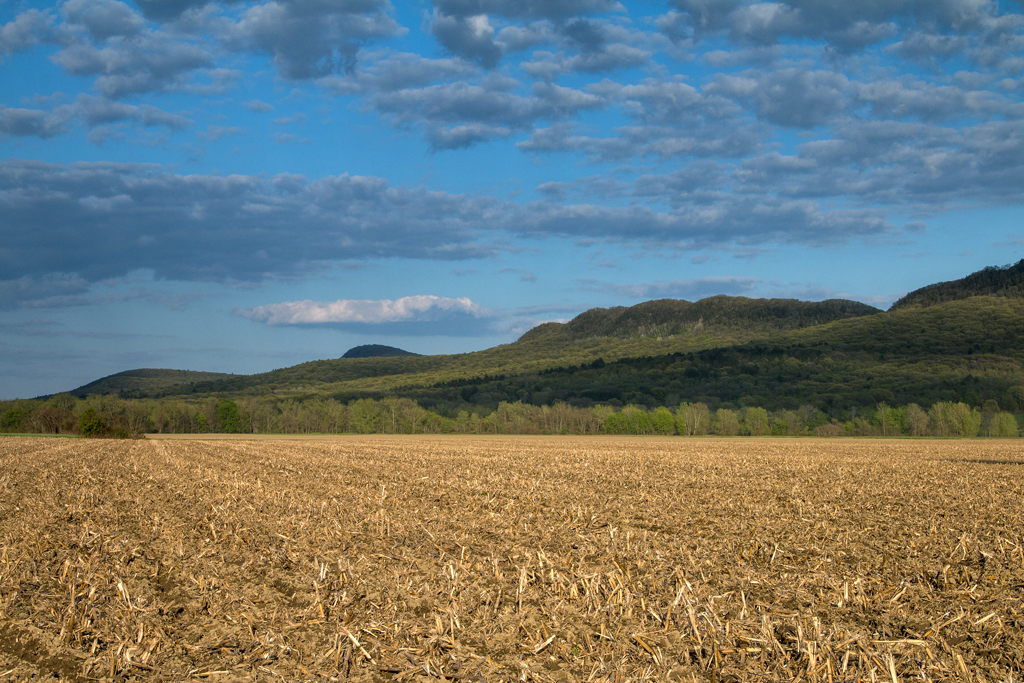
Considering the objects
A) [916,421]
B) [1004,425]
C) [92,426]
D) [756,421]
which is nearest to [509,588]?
[92,426]

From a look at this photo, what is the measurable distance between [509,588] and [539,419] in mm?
150840

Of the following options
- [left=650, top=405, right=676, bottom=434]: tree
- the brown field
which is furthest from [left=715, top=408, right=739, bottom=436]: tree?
the brown field

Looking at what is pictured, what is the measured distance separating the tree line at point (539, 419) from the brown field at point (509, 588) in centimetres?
13088

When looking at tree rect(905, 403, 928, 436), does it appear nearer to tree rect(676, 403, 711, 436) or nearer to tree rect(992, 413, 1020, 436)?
tree rect(992, 413, 1020, 436)

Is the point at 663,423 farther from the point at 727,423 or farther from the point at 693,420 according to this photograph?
the point at 727,423

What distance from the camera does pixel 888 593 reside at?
9.88 metres

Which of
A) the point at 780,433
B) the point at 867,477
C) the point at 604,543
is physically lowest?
the point at 780,433

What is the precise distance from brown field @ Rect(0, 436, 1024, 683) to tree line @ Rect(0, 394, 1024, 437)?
429 ft

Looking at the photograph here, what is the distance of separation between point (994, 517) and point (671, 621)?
1358 centimetres

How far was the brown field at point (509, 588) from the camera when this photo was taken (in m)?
7.28

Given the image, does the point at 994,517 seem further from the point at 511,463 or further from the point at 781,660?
the point at 511,463

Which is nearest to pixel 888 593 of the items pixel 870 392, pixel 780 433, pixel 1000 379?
pixel 780 433

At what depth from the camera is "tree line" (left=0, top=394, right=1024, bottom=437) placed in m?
134

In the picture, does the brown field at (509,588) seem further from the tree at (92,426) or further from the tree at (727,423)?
the tree at (727,423)
